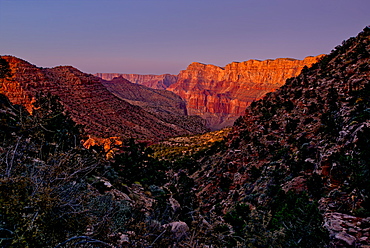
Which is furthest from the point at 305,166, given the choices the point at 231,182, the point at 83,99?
the point at 83,99

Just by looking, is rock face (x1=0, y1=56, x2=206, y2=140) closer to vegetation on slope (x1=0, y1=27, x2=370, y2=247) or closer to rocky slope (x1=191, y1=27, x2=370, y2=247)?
vegetation on slope (x1=0, y1=27, x2=370, y2=247)

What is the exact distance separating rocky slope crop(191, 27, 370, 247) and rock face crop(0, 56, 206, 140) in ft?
140

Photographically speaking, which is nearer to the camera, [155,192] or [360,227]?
[360,227]

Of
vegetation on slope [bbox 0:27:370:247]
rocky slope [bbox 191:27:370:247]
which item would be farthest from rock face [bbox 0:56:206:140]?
rocky slope [bbox 191:27:370:247]

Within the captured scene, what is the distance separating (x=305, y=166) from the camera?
14695mm

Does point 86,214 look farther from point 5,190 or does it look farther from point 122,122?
point 122,122

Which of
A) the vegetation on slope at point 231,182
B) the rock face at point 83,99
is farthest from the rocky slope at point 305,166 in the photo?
the rock face at point 83,99

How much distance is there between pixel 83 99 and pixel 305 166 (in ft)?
255

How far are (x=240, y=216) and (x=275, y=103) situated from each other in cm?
2057

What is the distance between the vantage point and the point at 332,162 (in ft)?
40.1

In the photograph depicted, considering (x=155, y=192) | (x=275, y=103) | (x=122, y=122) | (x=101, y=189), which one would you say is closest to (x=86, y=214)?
(x=101, y=189)

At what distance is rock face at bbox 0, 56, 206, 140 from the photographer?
6099cm

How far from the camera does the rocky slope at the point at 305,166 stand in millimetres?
7141

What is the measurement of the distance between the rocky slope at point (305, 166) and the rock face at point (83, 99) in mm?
42585
